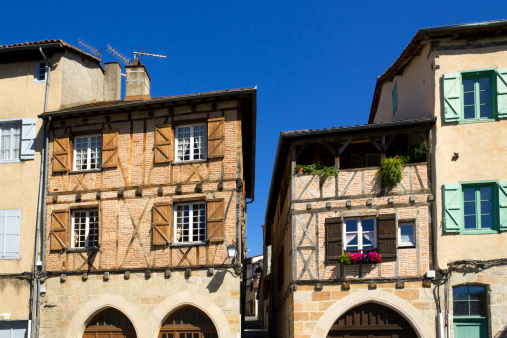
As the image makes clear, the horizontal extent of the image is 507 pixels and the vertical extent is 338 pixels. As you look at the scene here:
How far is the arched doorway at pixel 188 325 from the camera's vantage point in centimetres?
1798

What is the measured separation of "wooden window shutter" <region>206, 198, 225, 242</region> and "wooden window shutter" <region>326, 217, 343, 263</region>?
282 centimetres

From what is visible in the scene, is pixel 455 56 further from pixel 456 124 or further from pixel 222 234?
pixel 222 234

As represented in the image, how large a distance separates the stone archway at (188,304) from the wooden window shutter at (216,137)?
3.84 meters

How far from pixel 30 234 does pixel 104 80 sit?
6807 millimetres

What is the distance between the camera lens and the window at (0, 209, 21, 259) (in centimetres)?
1975

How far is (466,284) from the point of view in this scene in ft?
53.9

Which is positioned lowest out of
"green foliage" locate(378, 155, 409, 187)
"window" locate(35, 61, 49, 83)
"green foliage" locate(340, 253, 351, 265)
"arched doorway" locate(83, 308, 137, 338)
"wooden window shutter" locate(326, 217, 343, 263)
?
"arched doorway" locate(83, 308, 137, 338)

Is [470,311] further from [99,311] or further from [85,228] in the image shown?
[85,228]

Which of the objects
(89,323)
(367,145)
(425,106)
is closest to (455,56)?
(425,106)

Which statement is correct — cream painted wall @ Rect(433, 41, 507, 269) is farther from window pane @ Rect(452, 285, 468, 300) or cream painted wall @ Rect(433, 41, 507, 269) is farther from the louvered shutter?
the louvered shutter

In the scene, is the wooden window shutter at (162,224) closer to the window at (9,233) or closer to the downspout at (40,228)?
the downspout at (40,228)

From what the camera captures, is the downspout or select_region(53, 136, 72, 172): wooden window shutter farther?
select_region(53, 136, 72, 172): wooden window shutter

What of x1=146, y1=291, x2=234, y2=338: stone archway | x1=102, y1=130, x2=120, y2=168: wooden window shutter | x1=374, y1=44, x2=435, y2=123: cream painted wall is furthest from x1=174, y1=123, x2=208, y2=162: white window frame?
x1=374, y1=44, x2=435, y2=123: cream painted wall

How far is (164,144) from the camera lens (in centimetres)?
1903
